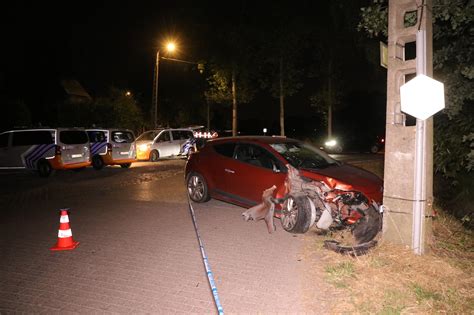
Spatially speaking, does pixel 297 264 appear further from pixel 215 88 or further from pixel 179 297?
pixel 215 88

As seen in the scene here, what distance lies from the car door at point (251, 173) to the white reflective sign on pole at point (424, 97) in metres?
2.68

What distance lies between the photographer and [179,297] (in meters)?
4.49

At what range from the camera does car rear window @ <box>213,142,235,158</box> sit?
8671 millimetres

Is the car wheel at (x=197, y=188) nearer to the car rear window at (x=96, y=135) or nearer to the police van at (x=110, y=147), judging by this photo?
the police van at (x=110, y=147)

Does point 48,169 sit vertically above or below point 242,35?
below

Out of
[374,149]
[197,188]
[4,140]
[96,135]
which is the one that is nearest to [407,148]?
[197,188]

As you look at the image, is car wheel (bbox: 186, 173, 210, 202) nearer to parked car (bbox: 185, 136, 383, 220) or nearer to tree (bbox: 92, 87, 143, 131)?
parked car (bbox: 185, 136, 383, 220)

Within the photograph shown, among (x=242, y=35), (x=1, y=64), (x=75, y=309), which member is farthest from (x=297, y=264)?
(x=1, y=64)

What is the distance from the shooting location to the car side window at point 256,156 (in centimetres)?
769

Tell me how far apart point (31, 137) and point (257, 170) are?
10.7 m

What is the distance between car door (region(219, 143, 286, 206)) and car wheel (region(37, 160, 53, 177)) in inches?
361

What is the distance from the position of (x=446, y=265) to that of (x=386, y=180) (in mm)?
1462

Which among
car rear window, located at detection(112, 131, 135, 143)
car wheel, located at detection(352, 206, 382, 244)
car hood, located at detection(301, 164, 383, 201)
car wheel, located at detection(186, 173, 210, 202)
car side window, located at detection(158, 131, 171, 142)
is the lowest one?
car wheel, located at detection(352, 206, 382, 244)

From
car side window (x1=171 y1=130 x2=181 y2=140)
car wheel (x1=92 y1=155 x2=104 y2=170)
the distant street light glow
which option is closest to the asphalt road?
car wheel (x1=92 y1=155 x2=104 y2=170)
